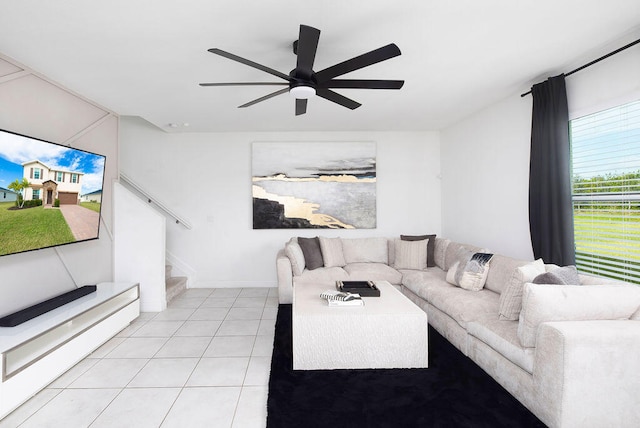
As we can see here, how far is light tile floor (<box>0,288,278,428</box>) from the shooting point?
1.94 metres

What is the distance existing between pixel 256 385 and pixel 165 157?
401 centimetres

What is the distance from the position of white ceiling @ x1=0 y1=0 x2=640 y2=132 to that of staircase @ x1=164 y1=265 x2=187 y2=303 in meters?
2.38

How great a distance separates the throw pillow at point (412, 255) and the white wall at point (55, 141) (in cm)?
375

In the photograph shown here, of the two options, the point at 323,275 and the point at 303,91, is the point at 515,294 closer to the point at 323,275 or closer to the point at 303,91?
the point at 303,91

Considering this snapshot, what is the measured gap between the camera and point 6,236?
234cm

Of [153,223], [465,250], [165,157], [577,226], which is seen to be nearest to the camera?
[577,226]

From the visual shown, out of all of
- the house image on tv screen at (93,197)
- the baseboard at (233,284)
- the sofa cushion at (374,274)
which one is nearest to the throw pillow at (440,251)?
the sofa cushion at (374,274)

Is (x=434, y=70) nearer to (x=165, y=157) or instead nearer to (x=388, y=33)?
(x=388, y=33)

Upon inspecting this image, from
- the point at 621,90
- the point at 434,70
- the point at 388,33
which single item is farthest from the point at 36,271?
the point at 621,90

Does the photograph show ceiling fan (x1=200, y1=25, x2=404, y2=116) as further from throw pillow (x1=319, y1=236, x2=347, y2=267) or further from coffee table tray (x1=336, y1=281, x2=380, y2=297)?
throw pillow (x1=319, y1=236, x2=347, y2=267)

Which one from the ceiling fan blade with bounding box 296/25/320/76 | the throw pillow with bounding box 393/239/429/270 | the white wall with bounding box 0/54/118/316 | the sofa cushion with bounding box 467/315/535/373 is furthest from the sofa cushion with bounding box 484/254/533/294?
the white wall with bounding box 0/54/118/316

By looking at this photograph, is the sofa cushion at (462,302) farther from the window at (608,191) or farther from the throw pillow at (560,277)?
the window at (608,191)

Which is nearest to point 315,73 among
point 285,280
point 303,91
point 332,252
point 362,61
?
point 303,91

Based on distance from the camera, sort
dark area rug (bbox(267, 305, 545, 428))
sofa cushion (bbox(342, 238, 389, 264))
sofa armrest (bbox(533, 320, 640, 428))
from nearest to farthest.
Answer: sofa armrest (bbox(533, 320, 640, 428)) < dark area rug (bbox(267, 305, 545, 428)) < sofa cushion (bbox(342, 238, 389, 264))
